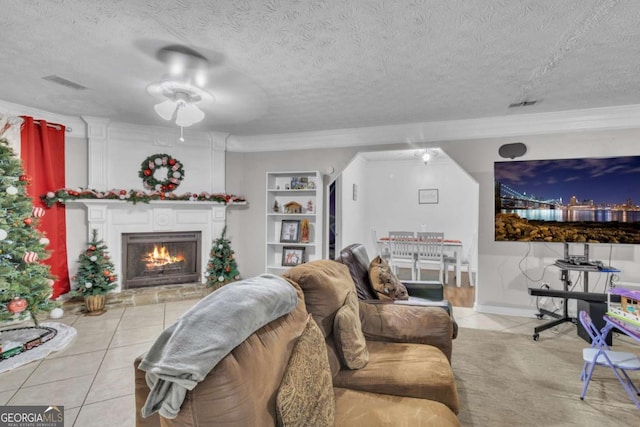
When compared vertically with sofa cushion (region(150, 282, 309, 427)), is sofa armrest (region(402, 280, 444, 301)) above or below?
below

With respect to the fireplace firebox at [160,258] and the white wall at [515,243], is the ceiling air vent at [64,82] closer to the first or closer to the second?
the fireplace firebox at [160,258]

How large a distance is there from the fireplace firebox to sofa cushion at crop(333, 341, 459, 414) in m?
3.67

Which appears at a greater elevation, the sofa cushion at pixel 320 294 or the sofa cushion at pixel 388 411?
the sofa cushion at pixel 320 294

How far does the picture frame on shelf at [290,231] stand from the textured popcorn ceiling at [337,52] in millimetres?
1836

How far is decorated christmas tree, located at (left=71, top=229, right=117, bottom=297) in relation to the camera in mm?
3850

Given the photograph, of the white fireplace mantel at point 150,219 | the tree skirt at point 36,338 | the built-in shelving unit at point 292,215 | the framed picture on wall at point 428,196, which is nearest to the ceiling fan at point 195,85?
the built-in shelving unit at point 292,215

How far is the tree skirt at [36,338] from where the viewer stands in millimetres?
2654

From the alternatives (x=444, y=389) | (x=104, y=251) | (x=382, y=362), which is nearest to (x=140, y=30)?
(x=382, y=362)

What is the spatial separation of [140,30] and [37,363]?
2746 mm

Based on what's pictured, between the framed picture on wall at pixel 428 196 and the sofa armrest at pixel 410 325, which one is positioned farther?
the framed picture on wall at pixel 428 196

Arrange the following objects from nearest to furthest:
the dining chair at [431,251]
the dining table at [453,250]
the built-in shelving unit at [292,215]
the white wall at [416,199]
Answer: the built-in shelving unit at [292,215] → the dining chair at [431,251] → the dining table at [453,250] → the white wall at [416,199]

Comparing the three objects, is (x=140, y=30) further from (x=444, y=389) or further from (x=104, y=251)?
(x=104, y=251)

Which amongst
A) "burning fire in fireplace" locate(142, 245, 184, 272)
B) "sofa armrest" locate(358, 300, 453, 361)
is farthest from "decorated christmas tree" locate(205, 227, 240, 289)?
"sofa armrest" locate(358, 300, 453, 361)

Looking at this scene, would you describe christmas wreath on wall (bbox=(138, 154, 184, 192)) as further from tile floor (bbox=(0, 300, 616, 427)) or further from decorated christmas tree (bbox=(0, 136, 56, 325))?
tile floor (bbox=(0, 300, 616, 427))
